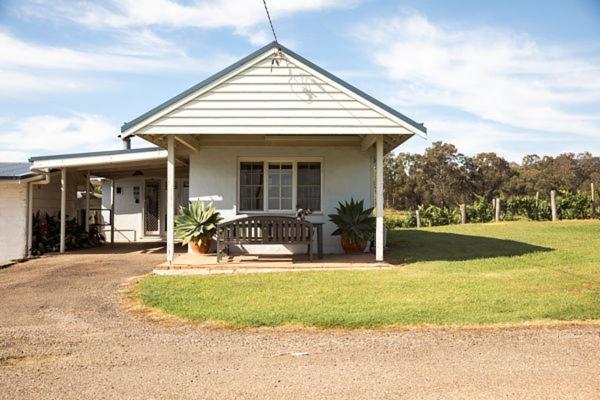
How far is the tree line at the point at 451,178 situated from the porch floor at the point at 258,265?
3954cm

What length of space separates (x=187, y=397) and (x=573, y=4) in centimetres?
1035

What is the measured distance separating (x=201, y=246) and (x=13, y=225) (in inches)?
228

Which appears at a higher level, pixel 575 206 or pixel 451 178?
pixel 451 178

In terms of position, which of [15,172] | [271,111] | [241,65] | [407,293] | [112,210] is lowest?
[407,293]

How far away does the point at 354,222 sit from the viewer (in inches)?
484

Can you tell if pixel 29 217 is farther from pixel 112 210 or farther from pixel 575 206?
pixel 575 206

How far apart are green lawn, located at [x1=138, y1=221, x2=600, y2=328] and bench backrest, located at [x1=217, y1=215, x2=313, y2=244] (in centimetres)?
123

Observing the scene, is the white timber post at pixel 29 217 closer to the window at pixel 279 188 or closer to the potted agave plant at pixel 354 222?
the window at pixel 279 188

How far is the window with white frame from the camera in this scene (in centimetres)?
1332

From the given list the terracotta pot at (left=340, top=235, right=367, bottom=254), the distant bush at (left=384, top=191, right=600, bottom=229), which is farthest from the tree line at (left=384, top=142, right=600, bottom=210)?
the terracotta pot at (left=340, top=235, right=367, bottom=254)

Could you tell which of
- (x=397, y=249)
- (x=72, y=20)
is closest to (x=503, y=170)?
(x=397, y=249)

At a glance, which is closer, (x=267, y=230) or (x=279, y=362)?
(x=279, y=362)

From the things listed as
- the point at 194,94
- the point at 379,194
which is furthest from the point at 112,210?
the point at 379,194

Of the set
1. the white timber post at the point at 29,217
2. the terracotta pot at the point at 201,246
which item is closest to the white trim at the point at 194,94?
the terracotta pot at the point at 201,246
